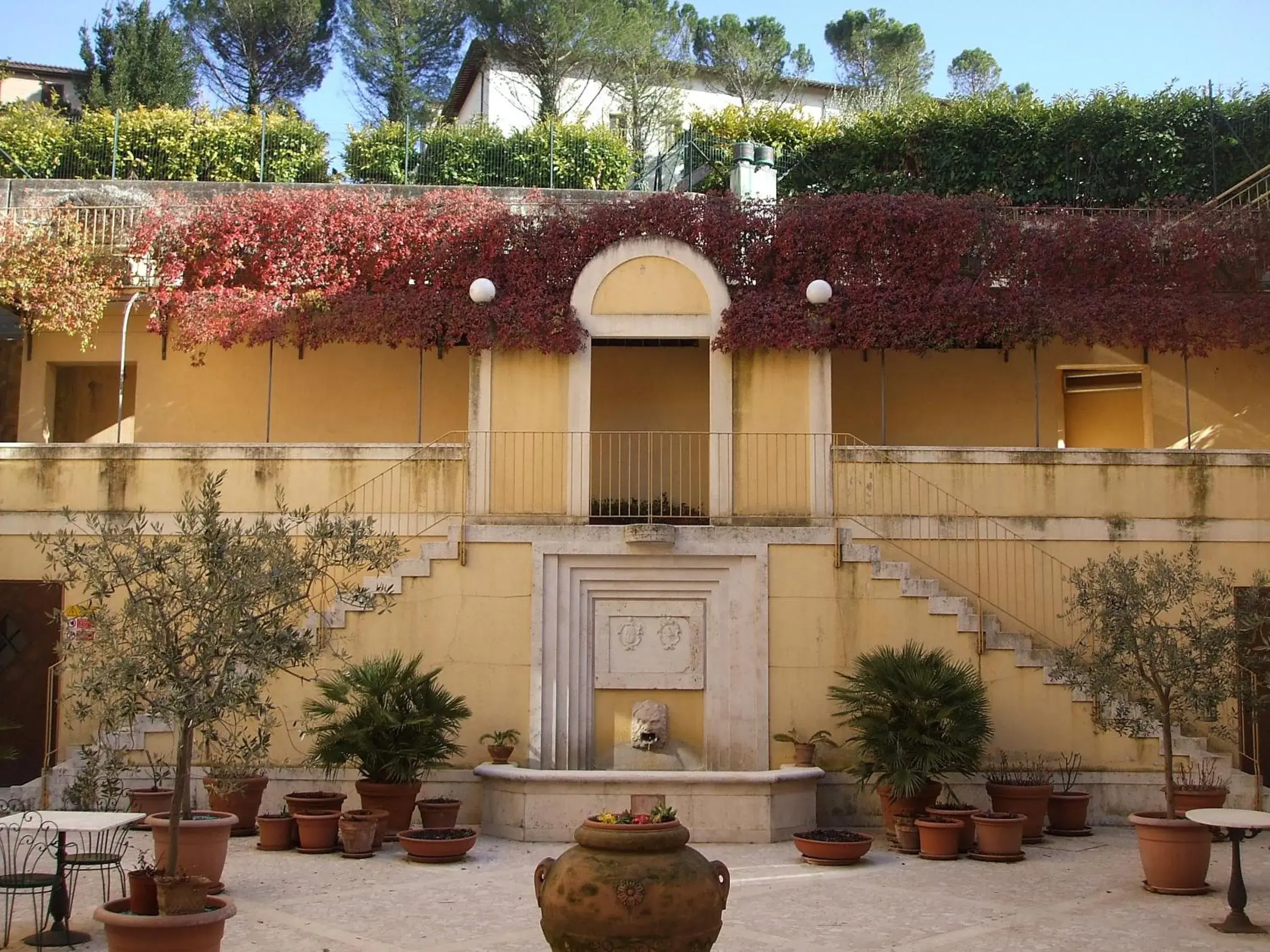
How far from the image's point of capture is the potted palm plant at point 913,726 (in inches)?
554

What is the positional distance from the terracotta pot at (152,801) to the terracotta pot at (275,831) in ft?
2.91

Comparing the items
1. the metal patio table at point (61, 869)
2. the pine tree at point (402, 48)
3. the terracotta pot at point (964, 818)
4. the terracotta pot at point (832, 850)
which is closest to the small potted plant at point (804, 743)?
the terracotta pot at point (964, 818)

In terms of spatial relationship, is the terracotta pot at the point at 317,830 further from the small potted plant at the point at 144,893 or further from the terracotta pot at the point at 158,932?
the terracotta pot at the point at 158,932

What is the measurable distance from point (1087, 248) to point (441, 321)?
27.7 feet

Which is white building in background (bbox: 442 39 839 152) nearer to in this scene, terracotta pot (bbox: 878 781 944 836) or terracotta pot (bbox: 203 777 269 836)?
terracotta pot (bbox: 203 777 269 836)

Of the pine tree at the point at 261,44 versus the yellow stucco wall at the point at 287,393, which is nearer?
the yellow stucco wall at the point at 287,393

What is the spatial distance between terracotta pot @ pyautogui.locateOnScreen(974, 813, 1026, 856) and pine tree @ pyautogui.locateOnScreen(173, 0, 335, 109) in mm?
28968

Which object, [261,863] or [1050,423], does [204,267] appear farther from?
[1050,423]

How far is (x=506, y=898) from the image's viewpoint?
37.7 feet

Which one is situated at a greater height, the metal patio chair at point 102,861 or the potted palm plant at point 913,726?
the potted palm plant at point 913,726

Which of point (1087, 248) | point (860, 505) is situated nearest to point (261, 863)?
point (860, 505)

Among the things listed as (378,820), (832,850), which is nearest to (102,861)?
(378,820)

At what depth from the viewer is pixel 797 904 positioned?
11438mm

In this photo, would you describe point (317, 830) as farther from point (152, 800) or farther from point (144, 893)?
point (144, 893)
